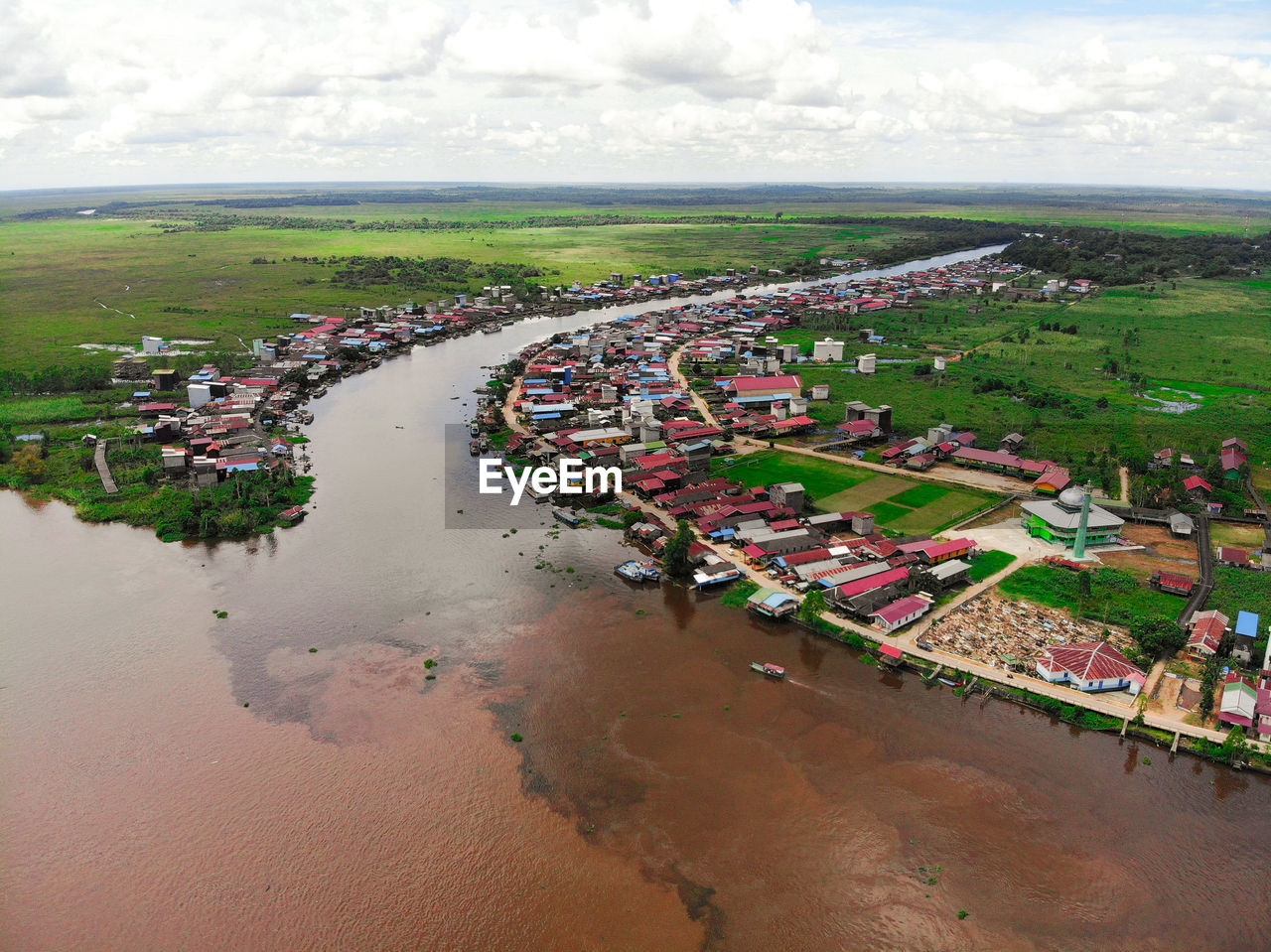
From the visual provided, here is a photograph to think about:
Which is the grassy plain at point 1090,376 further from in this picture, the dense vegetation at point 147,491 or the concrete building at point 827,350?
the dense vegetation at point 147,491

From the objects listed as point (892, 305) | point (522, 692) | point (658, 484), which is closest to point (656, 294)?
point (892, 305)

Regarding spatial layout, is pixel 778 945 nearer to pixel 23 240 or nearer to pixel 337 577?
pixel 337 577

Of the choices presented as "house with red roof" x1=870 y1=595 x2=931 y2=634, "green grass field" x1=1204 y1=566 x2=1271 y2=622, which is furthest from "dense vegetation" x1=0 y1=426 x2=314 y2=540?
"green grass field" x1=1204 y1=566 x2=1271 y2=622

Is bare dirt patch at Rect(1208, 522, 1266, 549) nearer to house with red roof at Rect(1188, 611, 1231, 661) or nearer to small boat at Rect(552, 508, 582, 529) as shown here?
house with red roof at Rect(1188, 611, 1231, 661)

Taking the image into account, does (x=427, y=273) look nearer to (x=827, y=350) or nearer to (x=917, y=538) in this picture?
(x=827, y=350)

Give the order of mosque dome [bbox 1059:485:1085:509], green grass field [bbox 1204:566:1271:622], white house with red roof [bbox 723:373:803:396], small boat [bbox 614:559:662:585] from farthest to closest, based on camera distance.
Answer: white house with red roof [bbox 723:373:803:396] → mosque dome [bbox 1059:485:1085:509] → small boat [bbox 614:559:662:585] → green grass field [bbox 1204:566:1271:622]

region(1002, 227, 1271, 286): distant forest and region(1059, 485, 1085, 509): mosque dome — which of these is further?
region(1002, 227, 1271, 286): distant forest
